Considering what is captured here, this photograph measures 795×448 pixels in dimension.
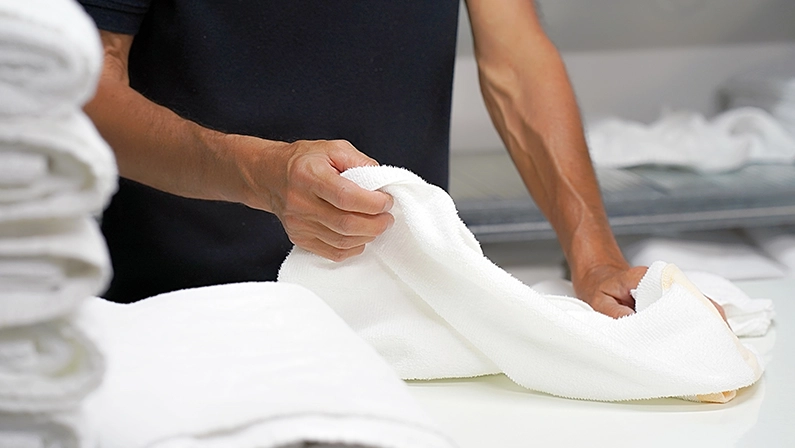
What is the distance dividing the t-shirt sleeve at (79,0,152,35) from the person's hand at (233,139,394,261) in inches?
13.1

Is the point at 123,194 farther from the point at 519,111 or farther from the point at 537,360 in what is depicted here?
the point at 537,360

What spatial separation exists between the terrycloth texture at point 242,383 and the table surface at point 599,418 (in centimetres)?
19

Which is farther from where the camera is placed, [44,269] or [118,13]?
[118,13]

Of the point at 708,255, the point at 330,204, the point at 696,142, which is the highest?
the point at 330,204

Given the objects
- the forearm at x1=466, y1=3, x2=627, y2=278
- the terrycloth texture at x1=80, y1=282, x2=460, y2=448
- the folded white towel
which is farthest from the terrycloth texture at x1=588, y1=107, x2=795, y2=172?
the folded white towel

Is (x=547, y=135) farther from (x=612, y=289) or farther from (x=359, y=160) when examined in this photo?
(x=359, y=160)

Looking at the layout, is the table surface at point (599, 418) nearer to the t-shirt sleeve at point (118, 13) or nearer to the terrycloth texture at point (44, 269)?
the terrycloth texture at point (44, 269)

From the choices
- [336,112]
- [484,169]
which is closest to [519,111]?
[336,112]

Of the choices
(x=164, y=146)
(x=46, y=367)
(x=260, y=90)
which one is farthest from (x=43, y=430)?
(x=260, y=90)

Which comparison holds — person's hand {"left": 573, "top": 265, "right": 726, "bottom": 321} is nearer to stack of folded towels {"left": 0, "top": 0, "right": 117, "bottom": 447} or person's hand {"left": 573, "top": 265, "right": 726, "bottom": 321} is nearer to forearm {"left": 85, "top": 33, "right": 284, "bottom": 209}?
forearm {"left": 85, "top": 33, "right": 284, "bottom": 209}

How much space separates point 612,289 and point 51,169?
0.65m

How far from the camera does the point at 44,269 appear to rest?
0.34 m

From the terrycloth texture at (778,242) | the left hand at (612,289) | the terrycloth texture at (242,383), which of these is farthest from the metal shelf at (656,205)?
the terrycloth texture at (242,383)

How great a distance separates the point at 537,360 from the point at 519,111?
57 centimetres
